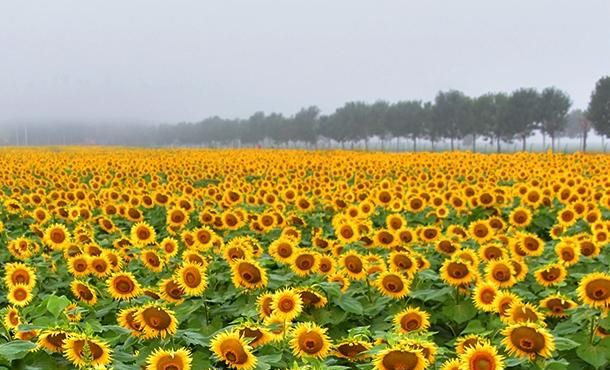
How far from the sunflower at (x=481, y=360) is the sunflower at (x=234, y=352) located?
1038mm

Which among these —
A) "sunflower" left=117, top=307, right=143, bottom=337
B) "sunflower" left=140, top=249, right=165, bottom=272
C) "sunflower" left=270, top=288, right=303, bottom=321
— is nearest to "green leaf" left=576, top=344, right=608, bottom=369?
"sunflower" left=270, top=288, right=303, bottom=321

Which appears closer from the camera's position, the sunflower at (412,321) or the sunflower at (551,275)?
the sunflower at (412,321)

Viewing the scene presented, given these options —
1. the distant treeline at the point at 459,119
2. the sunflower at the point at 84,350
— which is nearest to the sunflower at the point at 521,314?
the sunflower at the point at 84,350

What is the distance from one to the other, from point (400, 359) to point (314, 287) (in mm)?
2014

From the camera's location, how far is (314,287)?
5016 mm

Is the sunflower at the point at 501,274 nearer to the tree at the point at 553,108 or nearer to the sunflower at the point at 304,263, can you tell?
the sunflower at the point at 304,263

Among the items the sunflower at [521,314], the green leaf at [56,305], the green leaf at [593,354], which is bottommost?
the green leaf at [593,354]

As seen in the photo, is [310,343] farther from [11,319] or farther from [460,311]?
[460,311]

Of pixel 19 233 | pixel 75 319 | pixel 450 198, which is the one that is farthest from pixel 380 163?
pixel 75 319

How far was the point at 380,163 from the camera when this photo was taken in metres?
23.8

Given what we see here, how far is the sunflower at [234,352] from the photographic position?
321 centimetres

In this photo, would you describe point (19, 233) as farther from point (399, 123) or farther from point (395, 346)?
point (399, 123)

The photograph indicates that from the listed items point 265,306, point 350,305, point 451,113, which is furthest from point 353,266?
point 451,113

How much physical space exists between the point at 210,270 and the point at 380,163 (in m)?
18.1
